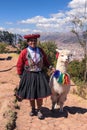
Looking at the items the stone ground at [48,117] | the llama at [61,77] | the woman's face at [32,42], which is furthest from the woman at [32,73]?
the stone ground at [48,117]

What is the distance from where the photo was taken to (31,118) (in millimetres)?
6695

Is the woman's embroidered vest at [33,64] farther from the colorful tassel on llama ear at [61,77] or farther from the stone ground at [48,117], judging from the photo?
the stone ground at [48,117]

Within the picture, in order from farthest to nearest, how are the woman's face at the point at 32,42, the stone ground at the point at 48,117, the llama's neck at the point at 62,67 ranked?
the llama's neck at the point at 62,67, the stone ground at the point at 48,117, the woman's face at the point at 32,42

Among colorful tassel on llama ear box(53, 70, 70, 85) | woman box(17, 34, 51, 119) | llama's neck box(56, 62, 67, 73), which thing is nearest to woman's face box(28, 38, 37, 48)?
woman box(17, 34, 51, 119)

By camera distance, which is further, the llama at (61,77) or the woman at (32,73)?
the llama at (61,77)

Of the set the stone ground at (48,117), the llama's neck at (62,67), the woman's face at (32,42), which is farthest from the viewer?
the llama's neck at (62,67)

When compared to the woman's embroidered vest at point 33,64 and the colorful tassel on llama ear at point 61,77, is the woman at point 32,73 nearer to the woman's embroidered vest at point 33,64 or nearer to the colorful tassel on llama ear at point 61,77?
the woman's embroidered vest at point 33,64

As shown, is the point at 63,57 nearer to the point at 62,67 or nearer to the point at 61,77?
the point at 62,67

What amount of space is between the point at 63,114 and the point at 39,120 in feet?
2.47

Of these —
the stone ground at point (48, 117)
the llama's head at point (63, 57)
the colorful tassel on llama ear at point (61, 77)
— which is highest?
the llama's head at point (63, 57)

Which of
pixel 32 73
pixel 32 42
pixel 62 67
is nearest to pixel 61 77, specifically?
pixel 62 67

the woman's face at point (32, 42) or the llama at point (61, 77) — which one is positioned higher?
the woman's face at point (32, 42)

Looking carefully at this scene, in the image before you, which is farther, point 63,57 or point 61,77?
point 61,77

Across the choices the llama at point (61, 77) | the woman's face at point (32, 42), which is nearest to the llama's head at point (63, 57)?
the llama at point (61, 77)
